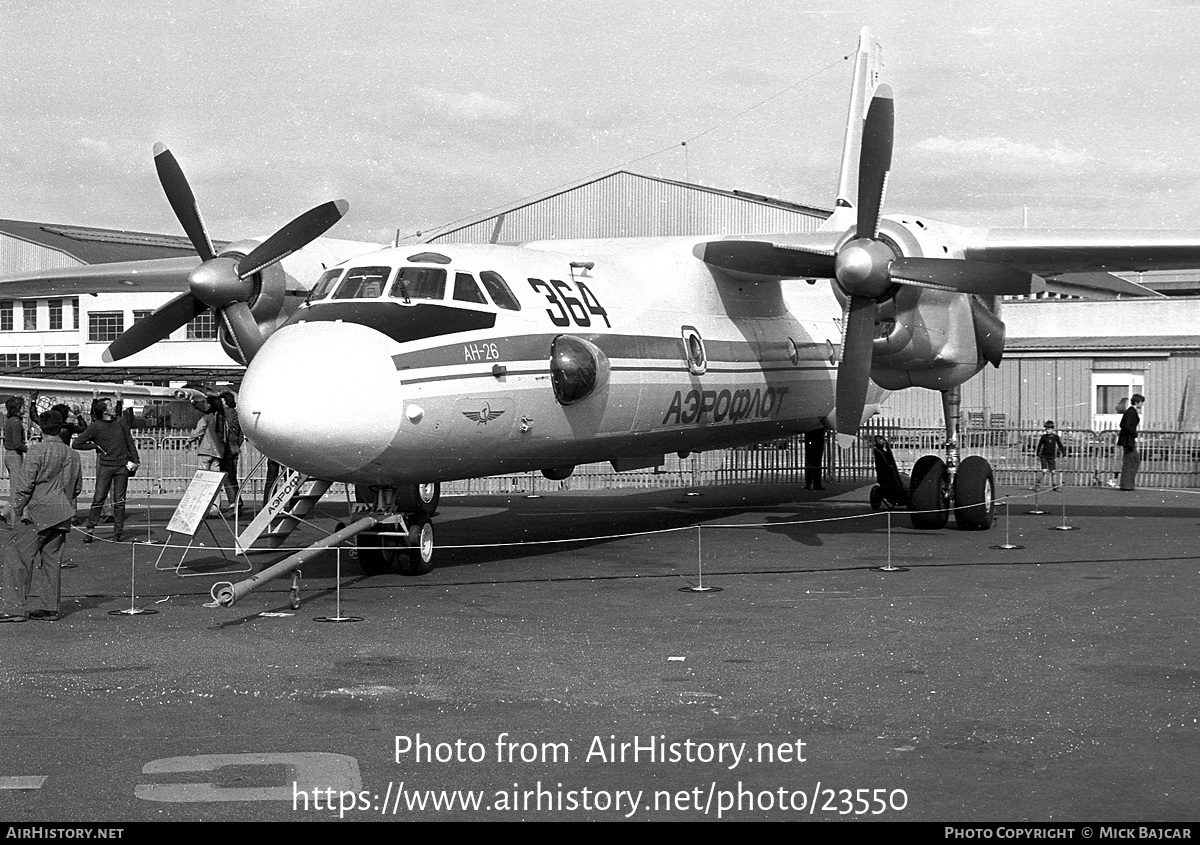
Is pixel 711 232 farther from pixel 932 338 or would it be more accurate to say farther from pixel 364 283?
pixel 364 283

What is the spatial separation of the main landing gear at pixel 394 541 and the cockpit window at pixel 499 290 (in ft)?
7.67

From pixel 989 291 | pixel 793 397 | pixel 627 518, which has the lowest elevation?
pixel 627 518

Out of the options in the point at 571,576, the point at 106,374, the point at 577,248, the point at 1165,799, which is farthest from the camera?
the point at 106,374

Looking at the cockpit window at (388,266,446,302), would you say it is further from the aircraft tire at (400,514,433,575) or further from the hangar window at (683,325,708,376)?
the hangar window at (683,325,708,376)

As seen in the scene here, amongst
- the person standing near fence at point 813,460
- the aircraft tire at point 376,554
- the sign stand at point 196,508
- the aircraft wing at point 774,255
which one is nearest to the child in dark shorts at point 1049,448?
the person standing near fence at point 813,460

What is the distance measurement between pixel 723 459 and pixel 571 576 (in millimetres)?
16214

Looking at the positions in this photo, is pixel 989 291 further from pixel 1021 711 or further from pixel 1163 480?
pixel 1163 480

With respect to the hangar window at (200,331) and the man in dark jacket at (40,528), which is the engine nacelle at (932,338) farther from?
the hangar window at (200,331)

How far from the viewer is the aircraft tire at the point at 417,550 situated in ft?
47.4

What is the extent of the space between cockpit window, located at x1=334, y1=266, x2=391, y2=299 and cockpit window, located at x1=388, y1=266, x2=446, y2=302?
0.15m

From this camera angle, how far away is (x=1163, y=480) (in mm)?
29938

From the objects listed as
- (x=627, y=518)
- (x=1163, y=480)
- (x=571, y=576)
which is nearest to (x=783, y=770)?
(x=571, y=576)

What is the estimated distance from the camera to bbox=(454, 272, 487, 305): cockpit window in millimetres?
14266

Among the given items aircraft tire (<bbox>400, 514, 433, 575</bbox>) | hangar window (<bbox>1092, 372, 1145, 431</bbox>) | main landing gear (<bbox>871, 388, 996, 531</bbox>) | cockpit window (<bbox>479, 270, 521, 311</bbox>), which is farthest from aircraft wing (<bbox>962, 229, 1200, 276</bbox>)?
hangar window (<bbox>1092, 372, 1145, 431</bbox>)
